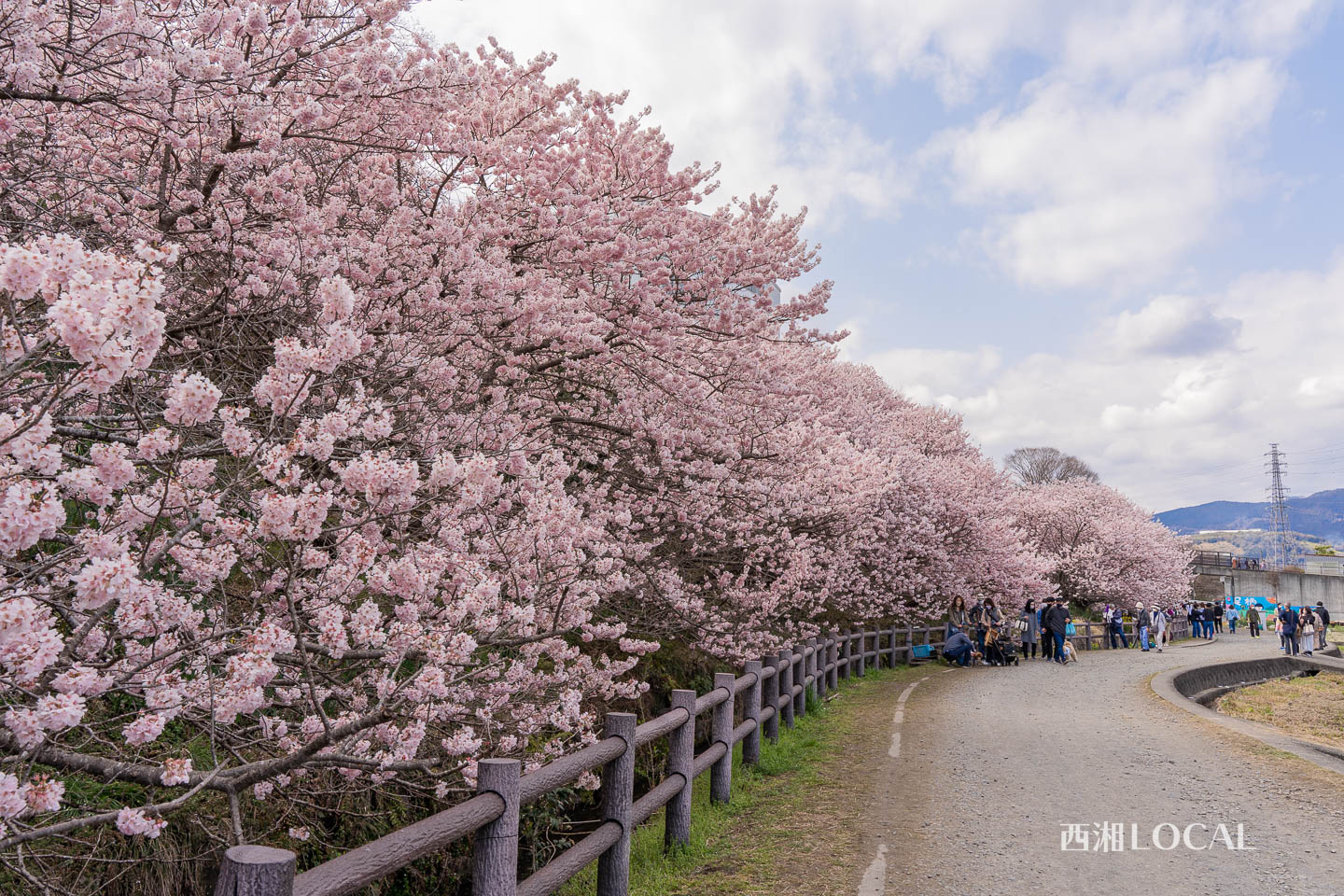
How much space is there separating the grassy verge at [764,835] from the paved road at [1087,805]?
39cm

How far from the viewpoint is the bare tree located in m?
66.7

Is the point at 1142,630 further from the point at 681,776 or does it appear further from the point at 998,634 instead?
the point at 681,776

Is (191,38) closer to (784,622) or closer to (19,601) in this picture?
(19,601)

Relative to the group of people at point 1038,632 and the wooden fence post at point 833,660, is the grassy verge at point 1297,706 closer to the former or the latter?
the group of people at point 1038,632

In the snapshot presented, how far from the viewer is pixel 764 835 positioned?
681cm

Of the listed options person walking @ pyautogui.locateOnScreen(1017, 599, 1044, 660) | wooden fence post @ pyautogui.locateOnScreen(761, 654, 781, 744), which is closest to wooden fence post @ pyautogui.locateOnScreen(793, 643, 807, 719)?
wooden fence post @ pyautogui.locateOnScreen(761, 654, 781, 744)

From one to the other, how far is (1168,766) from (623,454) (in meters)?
7.36

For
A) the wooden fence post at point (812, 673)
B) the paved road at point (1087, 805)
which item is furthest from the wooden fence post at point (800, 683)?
the paved road at point (1087, 805)

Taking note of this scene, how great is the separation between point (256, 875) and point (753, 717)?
7228mm

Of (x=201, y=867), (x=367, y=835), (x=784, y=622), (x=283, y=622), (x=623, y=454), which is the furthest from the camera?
(x=784, y=622)

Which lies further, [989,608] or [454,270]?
[989,608]

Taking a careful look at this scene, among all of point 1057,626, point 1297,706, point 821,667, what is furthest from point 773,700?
point 1057,626

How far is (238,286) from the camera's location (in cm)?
583

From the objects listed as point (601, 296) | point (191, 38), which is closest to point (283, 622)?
point (191, 38)
